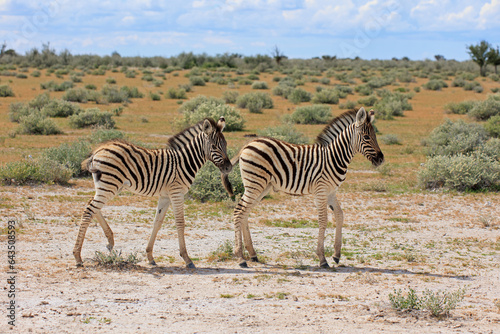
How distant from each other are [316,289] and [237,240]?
5.81 feet

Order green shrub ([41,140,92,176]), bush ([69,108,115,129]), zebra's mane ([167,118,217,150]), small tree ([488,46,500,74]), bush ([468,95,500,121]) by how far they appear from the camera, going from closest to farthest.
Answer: zebra's mane ([167,118,217,150]), green shrub ([41,140,92,176]), bush ([69,108,115,129]), bush ([468,95,500,121]), small tree ([488,46,500,74])

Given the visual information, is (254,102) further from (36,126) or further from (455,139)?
(455,139)

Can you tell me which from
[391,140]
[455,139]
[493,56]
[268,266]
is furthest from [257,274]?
[493,56]

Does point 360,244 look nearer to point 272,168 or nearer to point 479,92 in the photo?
point 272,168

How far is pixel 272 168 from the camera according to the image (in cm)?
854

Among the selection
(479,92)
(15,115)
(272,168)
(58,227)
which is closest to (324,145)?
(272,168)

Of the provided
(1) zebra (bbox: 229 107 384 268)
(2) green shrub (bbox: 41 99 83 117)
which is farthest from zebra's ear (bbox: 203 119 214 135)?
(2) green shrub (bbox: 41 99 83 117)

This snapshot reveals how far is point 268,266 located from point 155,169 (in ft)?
8.08

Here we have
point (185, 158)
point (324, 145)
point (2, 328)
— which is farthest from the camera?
point (324, 145)

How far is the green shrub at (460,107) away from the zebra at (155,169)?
26895 mm

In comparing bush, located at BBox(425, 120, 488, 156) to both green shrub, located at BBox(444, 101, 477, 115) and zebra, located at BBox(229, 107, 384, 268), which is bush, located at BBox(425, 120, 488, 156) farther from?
green shrub, located at BBox(444, 101, 477, 115)

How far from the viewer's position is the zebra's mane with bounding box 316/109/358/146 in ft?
29.6

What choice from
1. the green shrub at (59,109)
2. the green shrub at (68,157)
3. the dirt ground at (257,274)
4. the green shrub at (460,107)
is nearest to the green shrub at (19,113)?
the green shrub at (59,109)

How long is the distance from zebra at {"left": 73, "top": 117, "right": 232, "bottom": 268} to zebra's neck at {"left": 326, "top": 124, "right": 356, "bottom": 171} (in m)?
1.83
